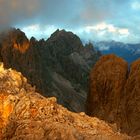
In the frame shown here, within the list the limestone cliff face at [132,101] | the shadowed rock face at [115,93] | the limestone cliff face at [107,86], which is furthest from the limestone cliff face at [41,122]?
the limestone cliff face at [107,86]

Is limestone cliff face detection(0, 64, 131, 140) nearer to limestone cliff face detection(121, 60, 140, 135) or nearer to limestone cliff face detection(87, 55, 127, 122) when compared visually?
limestone cliff face detection(121, 60, 140, 135)

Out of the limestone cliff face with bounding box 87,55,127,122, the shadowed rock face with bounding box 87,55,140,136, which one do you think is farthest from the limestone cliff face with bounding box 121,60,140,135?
the limestone cliff face with bounding box 87,55,127,122

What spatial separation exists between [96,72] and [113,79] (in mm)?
4759

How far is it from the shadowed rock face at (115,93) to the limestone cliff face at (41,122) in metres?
65.1

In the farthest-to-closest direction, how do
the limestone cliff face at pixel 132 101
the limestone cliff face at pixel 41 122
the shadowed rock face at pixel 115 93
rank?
the shadowed rock face at pixel 115 93, the limestone cliff face at pixel 132 101, the limestone cliff face at pixel 41 122

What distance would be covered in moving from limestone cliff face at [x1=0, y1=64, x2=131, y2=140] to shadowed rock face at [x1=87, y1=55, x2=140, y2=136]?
2564 inches

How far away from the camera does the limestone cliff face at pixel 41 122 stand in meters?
17.4

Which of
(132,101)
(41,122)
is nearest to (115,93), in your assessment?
(132,101)

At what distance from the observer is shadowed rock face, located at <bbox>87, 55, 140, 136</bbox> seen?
8856 centimetres

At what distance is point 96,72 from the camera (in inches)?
3981

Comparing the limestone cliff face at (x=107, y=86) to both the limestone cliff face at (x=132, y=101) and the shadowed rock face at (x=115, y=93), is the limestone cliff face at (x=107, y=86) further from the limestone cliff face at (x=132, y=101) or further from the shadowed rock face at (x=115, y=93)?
the limestone cliff face at (x=132, y=101)

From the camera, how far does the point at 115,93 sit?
9562cm

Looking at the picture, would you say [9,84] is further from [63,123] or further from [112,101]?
[112,101]

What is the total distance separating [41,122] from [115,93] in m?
78.0
